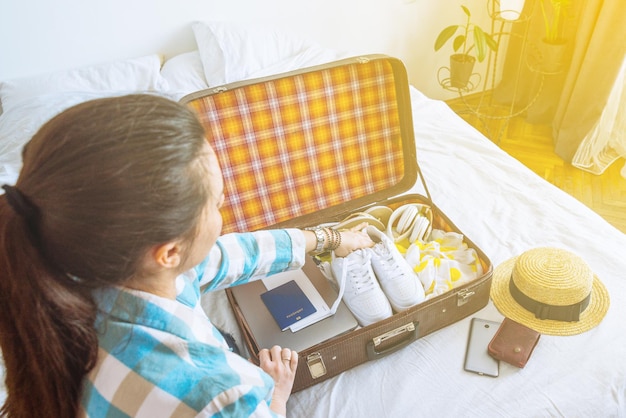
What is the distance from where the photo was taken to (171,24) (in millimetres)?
1732

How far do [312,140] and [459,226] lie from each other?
44cm

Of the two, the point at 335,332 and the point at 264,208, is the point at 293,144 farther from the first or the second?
the point at 335,332

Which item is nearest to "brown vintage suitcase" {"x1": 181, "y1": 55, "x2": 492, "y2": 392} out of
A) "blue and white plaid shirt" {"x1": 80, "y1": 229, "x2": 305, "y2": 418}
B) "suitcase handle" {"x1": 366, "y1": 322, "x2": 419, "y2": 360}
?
"suitcase handle" {"x1": 366, "y1": 322, "x2": 419, "y2": 360}

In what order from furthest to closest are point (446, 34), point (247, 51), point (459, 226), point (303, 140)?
point (446, 34)
point (247, 51)
point (459, 226)
point (303, 140)

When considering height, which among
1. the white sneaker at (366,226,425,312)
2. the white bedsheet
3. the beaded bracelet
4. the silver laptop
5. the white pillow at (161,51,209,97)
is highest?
the white pillow at (161,51,209,97)

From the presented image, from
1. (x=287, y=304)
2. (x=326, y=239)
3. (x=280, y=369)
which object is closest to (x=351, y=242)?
(x=326, y=239)

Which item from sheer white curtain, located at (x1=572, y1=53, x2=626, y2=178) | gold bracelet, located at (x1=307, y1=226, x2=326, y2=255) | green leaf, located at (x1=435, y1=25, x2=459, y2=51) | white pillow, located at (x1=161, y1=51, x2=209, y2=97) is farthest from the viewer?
green leaf, located at (x1=435, y1=25, x2=459, y2=51)

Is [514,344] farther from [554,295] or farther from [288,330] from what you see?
[288,330]

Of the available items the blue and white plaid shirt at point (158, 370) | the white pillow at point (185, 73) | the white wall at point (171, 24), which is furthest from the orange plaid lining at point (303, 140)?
the white wall at point (171, 24)

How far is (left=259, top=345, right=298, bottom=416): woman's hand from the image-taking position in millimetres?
732

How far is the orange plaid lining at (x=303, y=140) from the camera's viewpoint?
1.00 m

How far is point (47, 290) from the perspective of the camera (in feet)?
1.61

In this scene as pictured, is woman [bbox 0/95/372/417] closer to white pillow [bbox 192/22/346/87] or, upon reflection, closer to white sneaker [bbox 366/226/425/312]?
white sneaker [bbox 366/226/425/312]

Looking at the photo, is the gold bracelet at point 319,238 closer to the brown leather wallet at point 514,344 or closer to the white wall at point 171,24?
the brown leather wallet at point 514,344
